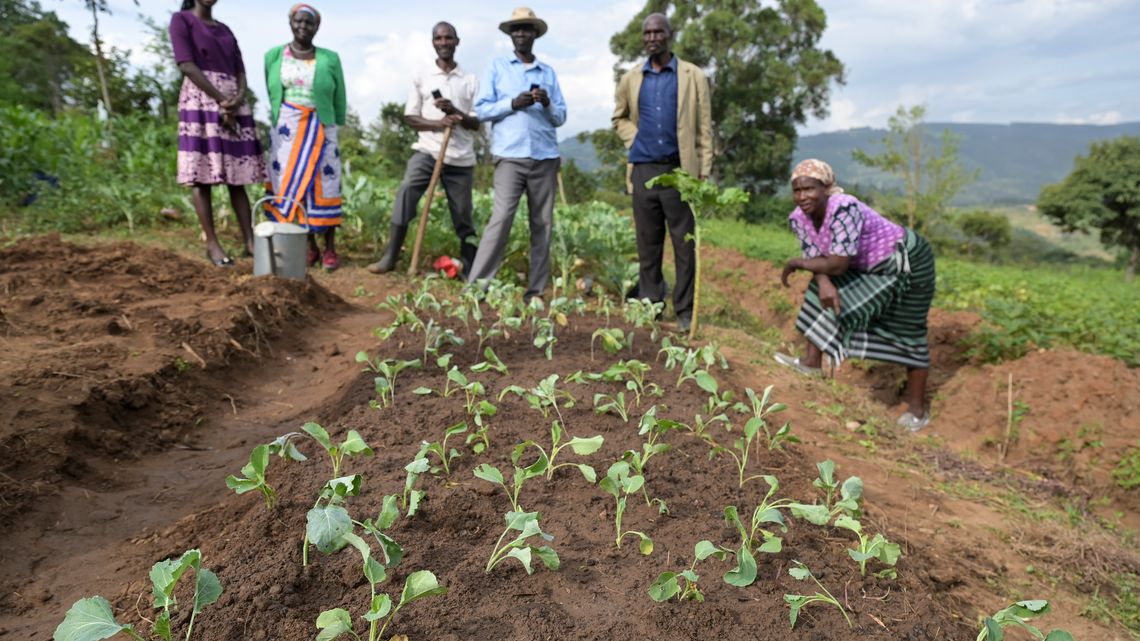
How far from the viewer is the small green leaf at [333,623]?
1215 mm

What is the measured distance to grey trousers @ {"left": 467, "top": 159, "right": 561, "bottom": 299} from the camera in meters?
4.72

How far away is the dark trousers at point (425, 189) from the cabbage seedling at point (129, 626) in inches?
169

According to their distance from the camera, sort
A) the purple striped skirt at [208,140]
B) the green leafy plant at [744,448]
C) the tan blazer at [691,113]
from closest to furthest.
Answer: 1. the green leafy plant at [744,448]
2. the tan blazer at [691,113]
3. the purple striped skirt at [208,140]

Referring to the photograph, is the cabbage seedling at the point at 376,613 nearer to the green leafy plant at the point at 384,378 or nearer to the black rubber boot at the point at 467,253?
the green leafy plant at the point at 384,378

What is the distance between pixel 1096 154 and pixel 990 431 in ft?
108

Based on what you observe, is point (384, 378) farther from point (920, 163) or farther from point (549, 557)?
point (920, 163)

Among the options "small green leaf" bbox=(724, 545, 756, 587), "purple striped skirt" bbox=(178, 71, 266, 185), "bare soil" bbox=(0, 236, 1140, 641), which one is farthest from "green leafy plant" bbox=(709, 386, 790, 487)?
"purple striped skirt" bbox=(178, 71, 266, 185)

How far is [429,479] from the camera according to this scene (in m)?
2.02

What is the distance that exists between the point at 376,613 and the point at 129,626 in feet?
1.37

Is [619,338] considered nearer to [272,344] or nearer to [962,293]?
[272,344]

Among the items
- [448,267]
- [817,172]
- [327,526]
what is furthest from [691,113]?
[327,526]

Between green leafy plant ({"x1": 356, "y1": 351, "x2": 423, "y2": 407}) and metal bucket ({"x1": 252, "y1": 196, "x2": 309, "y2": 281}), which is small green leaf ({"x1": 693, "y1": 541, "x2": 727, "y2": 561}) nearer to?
green leafy plant ({"x1": 356, "y1": 351, "x2": 423, "y2": 407})

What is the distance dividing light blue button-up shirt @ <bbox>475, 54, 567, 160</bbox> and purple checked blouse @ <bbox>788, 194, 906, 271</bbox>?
1792mm

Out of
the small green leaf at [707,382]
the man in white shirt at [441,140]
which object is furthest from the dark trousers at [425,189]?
the small green leaf at [707,382]
